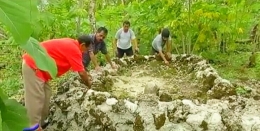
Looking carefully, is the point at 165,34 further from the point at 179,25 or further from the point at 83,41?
the point at 83,41

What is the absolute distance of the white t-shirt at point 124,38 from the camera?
8695 millimetres

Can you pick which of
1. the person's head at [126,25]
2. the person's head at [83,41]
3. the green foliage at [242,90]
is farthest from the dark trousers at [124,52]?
the person's head at [83,41]

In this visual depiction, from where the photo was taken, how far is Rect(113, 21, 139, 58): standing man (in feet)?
28.5

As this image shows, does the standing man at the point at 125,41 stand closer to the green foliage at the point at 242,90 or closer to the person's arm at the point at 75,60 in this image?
the green foliage at the point at 242,90

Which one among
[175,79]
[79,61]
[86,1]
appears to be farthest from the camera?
[86,1]

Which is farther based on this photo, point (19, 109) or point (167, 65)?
point (167, 65)

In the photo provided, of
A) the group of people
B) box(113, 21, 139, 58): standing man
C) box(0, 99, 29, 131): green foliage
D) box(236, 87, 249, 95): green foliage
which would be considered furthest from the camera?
box(113, 21, 139, 58): standing man

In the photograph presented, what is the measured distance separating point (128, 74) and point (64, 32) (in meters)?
1.47

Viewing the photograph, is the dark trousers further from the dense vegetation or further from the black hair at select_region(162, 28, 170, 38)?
the black hair at select_region(162, 28, 170, 38)

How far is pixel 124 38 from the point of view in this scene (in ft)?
28.7

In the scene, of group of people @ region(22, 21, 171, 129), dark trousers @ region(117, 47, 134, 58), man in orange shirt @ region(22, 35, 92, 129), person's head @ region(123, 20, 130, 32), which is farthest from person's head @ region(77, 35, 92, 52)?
dark trousers @ region(117, 47, 134, 58)

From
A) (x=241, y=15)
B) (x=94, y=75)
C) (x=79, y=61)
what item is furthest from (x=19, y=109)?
(x=241, y=15)

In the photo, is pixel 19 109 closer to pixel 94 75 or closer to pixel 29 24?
pixel 29 24

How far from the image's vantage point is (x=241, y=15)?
8094 mm
